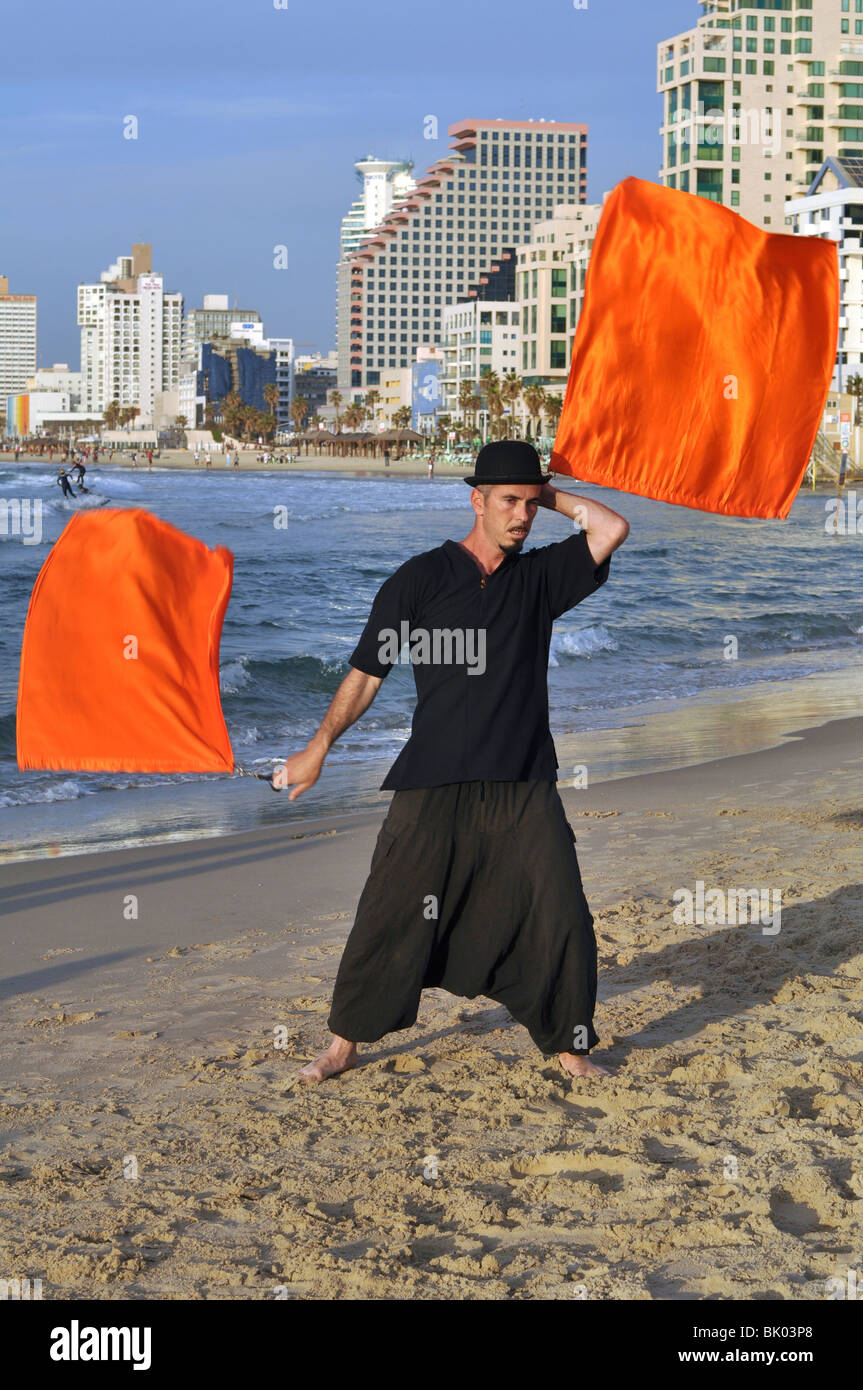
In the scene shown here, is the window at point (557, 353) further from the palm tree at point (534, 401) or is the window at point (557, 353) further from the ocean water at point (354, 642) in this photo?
the ocean water at point (354, 642)

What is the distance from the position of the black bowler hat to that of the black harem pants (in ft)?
2.82

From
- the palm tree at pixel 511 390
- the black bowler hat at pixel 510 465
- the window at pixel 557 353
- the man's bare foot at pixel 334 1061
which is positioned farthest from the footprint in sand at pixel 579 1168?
the window at pixel 557 353

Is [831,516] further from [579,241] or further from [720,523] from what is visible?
[579,241]

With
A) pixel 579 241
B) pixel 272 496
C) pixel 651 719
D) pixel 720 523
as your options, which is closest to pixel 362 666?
pixel 651 719

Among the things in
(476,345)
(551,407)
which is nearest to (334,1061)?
(551,407)

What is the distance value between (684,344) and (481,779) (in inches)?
57.2

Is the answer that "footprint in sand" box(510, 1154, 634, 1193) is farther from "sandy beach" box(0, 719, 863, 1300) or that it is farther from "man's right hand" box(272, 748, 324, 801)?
"man's right hand" box(272, 748, 324, 801)

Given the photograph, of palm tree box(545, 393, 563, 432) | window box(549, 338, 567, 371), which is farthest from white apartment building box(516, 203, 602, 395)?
palm tree box(545, 393, 563, 432)

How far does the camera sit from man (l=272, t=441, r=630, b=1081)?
14.1ft

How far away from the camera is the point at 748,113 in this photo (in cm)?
11100

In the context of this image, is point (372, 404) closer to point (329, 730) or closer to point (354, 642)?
point (354, 642)

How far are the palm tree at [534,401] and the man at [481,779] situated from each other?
12237 cm

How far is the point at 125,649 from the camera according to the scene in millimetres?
4445
